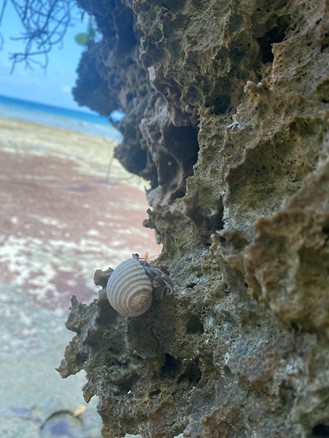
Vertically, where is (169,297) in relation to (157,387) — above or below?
above

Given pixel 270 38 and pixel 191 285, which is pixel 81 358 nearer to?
pixel 191 285

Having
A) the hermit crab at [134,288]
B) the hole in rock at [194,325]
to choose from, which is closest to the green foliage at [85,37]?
the hermit crab at [134,288]

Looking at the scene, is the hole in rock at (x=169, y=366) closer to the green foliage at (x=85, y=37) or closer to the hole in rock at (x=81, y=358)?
the hole in rock at (x=81, y=358)

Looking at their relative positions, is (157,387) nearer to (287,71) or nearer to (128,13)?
(287,71)

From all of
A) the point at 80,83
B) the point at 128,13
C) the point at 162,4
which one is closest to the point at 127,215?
the point at 80,83

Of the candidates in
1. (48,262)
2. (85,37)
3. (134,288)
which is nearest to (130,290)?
(134,288)

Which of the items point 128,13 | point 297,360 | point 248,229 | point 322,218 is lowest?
point 297,360
